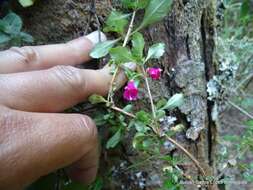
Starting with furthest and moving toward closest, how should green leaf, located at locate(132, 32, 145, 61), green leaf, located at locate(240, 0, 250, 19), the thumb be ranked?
green leaf, located at locate(240, 0, 250, 19) → green leaf, located at locate(132, 32, 145, 61) → the thumb

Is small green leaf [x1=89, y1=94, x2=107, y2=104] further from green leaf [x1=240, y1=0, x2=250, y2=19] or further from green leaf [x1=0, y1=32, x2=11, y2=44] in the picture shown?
green leaf [x1=240, y1=0, x2=250, y2=19]

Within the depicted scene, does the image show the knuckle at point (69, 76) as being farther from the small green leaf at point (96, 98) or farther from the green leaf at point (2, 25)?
the green leaf at point (2, 25)

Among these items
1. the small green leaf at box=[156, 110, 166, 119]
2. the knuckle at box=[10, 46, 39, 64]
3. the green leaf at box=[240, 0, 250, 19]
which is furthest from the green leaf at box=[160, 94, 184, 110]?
the green leaf at box=[240, 0, 250, 19]

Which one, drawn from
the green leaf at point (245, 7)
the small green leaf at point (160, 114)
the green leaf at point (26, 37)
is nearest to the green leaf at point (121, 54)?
the small green leaf at point (160, 114)

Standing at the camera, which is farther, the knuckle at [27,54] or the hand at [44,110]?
the knuckle at [27,54]

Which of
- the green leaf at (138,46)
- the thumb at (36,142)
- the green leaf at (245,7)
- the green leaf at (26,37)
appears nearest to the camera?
the thumb at (36,142)

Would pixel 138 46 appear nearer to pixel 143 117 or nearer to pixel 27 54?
pixel 143 117
